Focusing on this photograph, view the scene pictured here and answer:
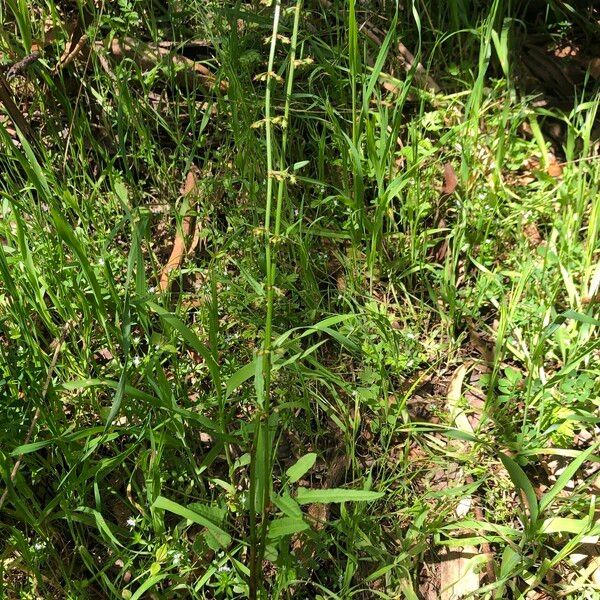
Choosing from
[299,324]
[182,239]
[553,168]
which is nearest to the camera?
[299,324]

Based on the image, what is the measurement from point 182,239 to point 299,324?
525mm

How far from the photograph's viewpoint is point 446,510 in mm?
2010

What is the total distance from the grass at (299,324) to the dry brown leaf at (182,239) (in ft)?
0.13

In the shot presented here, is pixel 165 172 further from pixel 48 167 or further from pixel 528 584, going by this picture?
pixel 528 584

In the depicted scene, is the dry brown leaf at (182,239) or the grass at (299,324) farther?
the dry brown leaf at (182,239)

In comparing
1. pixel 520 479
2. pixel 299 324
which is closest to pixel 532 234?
pixel 299 324

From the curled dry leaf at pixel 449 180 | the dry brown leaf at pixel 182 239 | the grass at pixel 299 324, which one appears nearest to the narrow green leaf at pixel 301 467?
the grass at pixel 299 324

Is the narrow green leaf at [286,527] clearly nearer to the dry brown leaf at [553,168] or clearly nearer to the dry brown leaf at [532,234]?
the dry brown leaf at [532,234]

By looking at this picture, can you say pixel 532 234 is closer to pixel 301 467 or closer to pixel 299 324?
pixel 299 324

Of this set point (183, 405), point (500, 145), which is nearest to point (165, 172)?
point (183, 405)

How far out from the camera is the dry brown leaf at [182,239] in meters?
2.43

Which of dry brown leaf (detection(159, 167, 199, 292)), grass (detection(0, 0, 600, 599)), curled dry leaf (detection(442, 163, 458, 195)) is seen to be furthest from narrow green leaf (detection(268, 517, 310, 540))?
curled dry leaf (detection(442, 163, 458, 195))

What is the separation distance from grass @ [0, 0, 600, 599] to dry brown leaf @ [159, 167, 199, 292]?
0.13 feet

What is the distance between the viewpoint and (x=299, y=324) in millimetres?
2295
